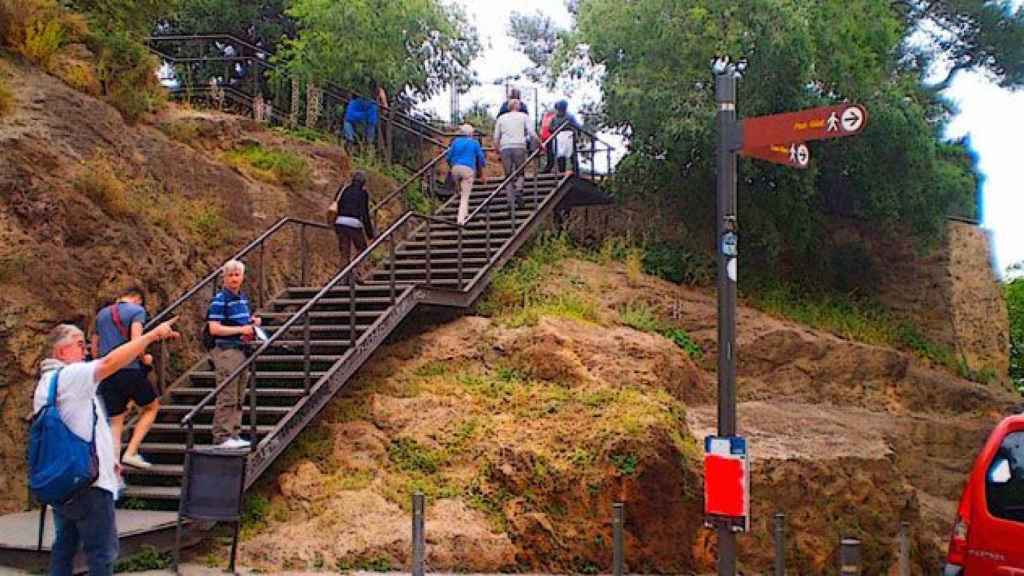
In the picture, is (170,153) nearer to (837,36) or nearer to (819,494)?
(819,494)

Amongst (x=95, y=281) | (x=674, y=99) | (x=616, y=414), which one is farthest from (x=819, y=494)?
(x=95, y=281)

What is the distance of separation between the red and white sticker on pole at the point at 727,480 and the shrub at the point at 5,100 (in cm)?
827

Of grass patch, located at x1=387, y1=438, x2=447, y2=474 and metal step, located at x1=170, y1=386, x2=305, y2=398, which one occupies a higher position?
metal step, located at x1=170, y1=386, x2=305, y2=398

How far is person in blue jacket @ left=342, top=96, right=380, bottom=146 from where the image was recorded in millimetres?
18328

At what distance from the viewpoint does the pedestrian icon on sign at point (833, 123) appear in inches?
316

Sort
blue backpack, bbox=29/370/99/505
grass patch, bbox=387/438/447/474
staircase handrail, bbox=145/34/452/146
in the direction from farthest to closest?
staircase handrail, bbox=145/34/452/146 < grass patch, bbox=387/438/447/474 < blue backpack, bbox=29/370/99/505

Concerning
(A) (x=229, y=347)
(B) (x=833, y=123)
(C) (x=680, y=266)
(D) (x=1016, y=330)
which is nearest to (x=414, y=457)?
(A) (x=229, y=347)

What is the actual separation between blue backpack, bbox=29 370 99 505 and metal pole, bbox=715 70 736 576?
4310mm

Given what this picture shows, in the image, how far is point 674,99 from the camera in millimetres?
16766

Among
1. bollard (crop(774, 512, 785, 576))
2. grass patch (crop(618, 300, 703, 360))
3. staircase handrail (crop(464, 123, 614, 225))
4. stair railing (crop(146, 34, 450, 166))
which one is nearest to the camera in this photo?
bollard (crop(774, 512, 785, 576))

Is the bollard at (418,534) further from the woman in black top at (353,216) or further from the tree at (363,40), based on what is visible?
the tree at (363,40)

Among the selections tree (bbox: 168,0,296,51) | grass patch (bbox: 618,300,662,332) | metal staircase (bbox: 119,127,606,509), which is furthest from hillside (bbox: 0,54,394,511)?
tree (bbox: 168,0,296,51)

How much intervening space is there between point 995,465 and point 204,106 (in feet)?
43.3

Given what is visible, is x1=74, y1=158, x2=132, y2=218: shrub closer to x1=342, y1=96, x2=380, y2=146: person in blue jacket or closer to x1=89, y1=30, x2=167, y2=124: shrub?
x1=89, y1=30, x2=167, y2=124: shrub
